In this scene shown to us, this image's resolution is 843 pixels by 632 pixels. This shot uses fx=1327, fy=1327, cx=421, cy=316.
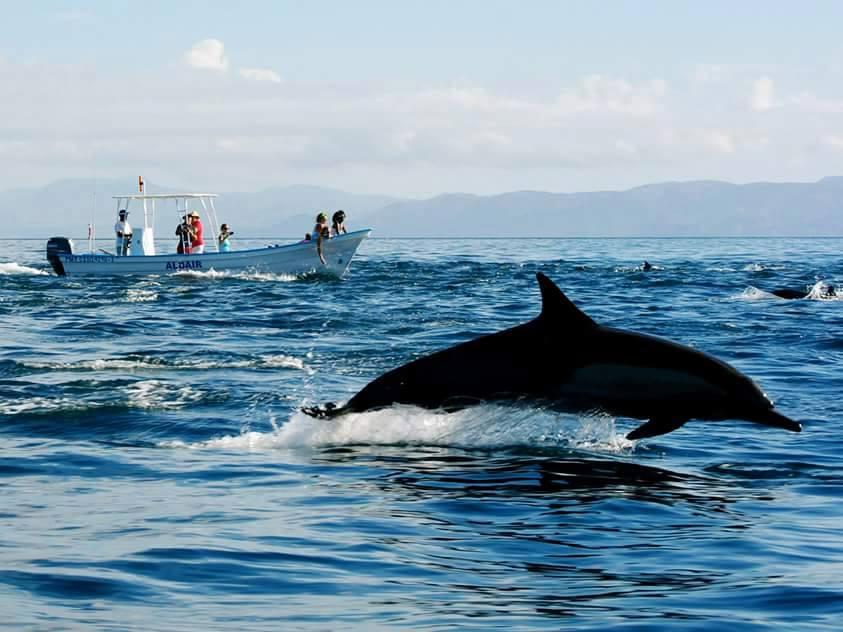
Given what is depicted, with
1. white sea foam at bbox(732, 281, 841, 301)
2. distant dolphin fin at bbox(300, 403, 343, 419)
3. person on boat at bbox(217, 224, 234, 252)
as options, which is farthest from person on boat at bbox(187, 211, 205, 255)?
distant dolphin fin at bbox(300, 403, 343, 419)

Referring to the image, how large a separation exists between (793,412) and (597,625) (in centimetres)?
963

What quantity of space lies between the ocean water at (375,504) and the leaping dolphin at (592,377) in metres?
0.58

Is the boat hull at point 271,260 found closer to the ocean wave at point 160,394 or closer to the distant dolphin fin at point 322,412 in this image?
the ocean wave at point 160,394

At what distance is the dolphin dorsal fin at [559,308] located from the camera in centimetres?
1153

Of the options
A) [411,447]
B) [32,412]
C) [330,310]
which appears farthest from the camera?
[330,310]

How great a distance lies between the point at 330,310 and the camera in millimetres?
30828

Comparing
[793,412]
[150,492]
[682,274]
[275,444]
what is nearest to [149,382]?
[275,444]

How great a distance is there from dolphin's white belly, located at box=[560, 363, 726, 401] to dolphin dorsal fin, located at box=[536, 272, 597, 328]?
0.41 m

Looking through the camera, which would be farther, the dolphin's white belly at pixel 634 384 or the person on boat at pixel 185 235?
the person on boat at pixel 185 235

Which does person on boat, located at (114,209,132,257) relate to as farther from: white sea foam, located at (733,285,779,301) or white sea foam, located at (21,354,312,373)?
white sea foam, located at (21,354,312,373)

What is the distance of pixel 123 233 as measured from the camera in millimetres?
47031

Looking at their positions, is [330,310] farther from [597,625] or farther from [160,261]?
[597,625]

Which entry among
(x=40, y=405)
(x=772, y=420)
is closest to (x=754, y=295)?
(x=40, y=405)

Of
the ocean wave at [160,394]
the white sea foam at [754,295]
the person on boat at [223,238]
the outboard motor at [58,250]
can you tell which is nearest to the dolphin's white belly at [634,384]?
the ocean wave at [160,394]
